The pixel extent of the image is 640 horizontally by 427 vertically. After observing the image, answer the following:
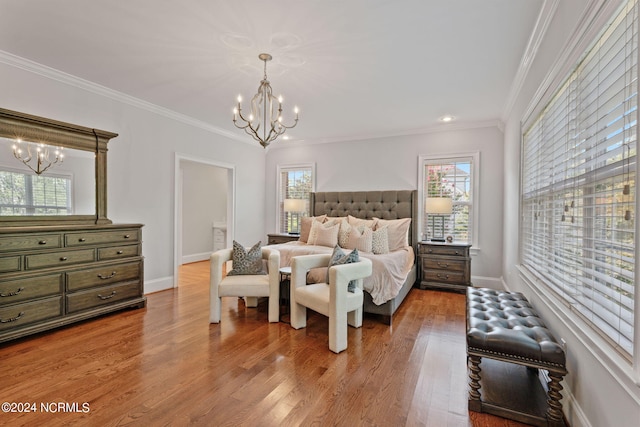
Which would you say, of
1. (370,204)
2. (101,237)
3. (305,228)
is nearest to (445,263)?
(370,204)

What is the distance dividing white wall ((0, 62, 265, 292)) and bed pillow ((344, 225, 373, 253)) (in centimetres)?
268

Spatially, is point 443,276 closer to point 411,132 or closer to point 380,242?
point 380,242

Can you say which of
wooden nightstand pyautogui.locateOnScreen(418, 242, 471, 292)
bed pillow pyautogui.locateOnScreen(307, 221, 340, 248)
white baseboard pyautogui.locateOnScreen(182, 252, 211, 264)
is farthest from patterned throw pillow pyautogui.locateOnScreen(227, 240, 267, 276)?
white baseboard pyautogui.locateOnScreen(182, 252, 211, 264)

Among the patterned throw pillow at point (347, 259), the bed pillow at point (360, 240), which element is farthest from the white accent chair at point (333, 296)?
the bed pillow at point (360, 240)

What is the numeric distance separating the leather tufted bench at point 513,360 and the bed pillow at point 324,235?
7.63 ft

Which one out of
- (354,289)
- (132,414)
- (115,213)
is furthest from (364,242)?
Answer: (115,213)

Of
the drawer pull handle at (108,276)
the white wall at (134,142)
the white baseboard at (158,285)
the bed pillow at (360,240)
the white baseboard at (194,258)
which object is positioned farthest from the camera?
the white baseboard at (194,258)

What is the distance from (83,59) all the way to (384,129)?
13.4 feet

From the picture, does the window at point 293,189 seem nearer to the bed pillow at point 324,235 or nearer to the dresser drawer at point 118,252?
the bed pillow at point 324,235

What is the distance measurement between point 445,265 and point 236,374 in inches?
136

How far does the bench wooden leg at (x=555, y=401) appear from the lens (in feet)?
5.33

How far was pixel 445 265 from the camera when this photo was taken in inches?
179

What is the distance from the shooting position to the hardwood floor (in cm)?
176

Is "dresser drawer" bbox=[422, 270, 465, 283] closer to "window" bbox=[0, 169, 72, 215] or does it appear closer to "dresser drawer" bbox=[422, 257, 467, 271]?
"dresser drawer" bbox=[422, 257, 467, 271]
